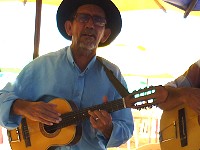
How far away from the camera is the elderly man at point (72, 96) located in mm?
2252

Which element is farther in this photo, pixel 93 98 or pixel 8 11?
pixel 8 11

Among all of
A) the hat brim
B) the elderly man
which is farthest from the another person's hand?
the hat brim

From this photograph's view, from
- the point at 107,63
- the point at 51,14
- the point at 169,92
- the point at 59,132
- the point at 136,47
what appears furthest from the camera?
the point at 136,47

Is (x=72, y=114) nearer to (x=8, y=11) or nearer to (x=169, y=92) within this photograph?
(x=169, y=92)

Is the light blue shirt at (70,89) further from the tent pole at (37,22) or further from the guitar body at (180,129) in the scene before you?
the tent pole at (37,22)

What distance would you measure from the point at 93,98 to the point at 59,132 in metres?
0.33

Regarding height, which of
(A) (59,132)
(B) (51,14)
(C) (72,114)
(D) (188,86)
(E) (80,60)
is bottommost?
(A) (59,132)

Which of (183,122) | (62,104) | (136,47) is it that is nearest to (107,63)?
(62,104)

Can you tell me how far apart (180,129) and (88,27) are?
3.09 feet

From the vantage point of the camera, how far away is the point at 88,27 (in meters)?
2.33

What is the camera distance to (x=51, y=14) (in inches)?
214

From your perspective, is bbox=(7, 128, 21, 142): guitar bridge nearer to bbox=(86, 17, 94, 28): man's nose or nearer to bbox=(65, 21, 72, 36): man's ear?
bbox=(65, 21, 72, 36): man's ear

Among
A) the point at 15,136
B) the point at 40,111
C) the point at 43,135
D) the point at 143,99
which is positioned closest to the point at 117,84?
the point at 143,99

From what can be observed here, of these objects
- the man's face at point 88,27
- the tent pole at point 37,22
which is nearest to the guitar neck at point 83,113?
the man's face at point 88,27
